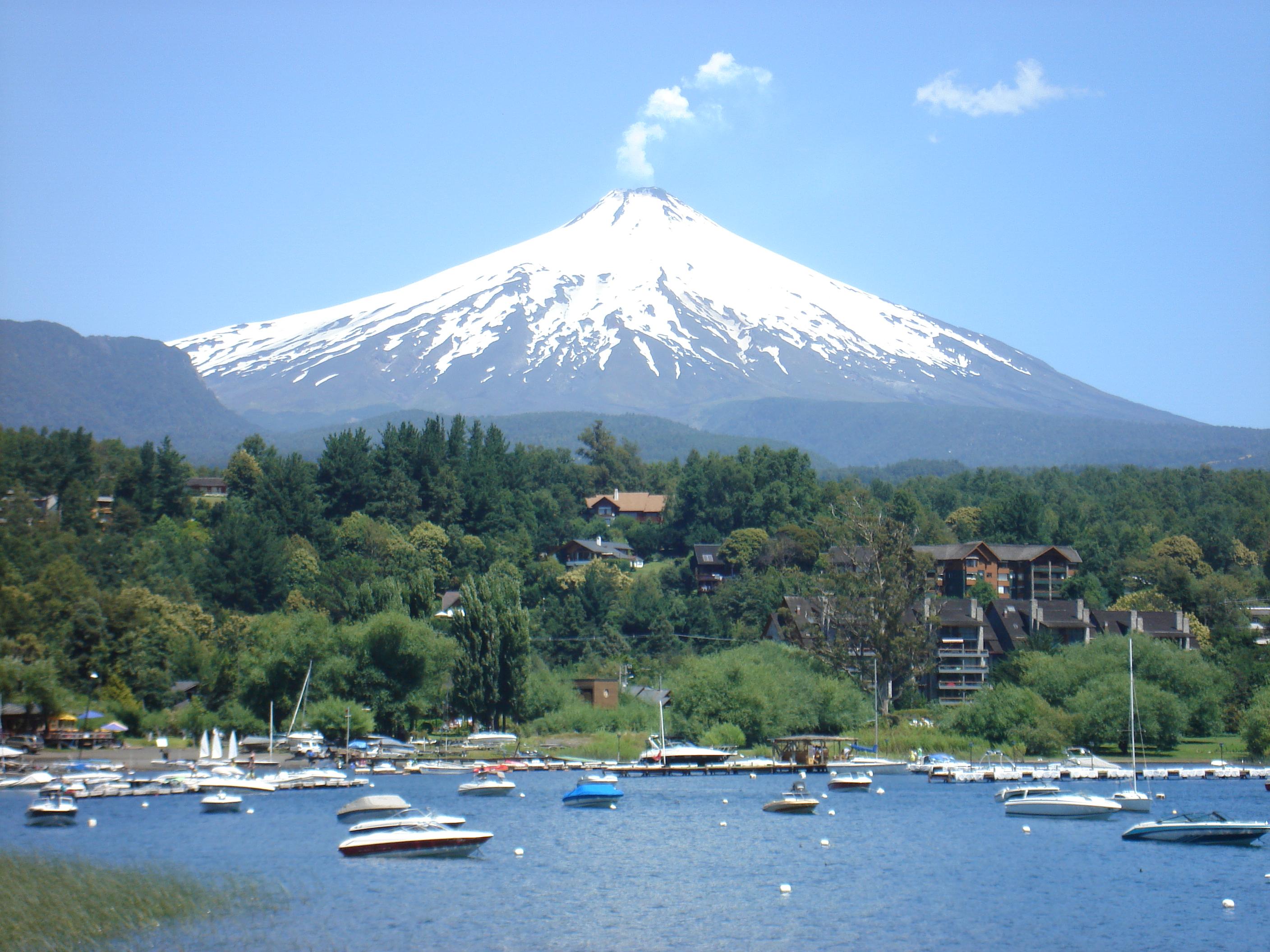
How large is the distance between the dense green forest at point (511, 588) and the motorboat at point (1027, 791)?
625 inches

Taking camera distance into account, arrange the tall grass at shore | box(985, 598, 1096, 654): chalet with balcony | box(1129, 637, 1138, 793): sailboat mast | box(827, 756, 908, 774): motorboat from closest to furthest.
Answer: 1. the tall grass at shore
2. box(1129, 637, 1138, 793): sailboat mast
3. box(827, 756, 908, 774): motorboat
4. box(985, 598, 1096, 654): chalet with balcony

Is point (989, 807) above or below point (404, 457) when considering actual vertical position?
below

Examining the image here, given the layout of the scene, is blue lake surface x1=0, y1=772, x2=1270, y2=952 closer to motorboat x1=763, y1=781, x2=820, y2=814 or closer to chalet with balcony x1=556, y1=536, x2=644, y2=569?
motorboat x1=763, y1=781, x2=820, y2=814

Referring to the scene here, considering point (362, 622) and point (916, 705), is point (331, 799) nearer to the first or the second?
point (362, 622)

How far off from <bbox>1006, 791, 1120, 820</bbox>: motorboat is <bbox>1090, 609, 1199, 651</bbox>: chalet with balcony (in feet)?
109

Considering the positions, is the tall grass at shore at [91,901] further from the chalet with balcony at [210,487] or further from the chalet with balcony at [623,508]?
the chalet with balcony at [623,508]

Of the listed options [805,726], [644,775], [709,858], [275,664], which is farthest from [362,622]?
[709,858]

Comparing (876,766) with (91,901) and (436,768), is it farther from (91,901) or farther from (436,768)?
(91,901)

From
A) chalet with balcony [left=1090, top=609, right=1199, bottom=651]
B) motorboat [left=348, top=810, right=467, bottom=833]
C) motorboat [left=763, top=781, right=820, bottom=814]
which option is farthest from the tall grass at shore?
chalet with balcony [left=1090, top=609, right=1199, bottom=651]

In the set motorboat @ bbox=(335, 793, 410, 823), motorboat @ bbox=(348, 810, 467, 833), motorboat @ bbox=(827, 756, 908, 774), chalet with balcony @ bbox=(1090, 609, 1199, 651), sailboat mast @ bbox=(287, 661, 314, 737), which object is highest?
chalet with balcony @ bbox=(1090, 609, 1199, 651)

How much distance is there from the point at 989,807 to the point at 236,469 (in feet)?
250

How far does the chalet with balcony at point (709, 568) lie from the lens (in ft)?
320

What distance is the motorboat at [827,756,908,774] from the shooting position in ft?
199

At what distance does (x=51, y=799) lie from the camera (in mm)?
41500
